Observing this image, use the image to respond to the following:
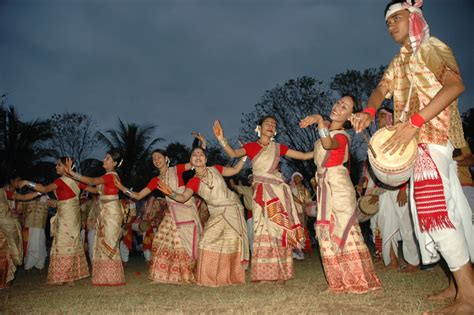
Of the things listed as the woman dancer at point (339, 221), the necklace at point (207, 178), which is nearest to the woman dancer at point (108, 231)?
the necklace at point (207, 178)

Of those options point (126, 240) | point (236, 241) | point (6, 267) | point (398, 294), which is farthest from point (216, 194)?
point (126, 240)

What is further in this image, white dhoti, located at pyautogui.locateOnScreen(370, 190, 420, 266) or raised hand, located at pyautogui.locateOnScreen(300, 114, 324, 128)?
white dhoti, located at pyautogui.locateOnScreen(370, 190, 420, 266)

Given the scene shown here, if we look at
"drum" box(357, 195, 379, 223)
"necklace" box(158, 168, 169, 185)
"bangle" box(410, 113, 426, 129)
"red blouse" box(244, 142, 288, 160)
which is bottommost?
"drum" box(357, 195, 379, 223)

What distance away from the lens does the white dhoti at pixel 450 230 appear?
9.56 feet

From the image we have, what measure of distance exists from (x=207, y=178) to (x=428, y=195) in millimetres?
3457

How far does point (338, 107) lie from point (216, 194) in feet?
7.63

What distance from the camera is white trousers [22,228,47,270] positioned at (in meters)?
9.45

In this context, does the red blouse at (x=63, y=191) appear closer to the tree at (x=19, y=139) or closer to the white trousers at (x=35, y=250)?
the white trousers at (x=35, y=250)

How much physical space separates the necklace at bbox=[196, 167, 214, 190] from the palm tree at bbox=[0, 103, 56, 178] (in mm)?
15538

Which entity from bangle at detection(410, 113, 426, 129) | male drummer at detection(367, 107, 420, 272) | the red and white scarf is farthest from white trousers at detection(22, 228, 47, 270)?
bangle at detection(410, 113, 426, 129)

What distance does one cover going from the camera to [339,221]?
4.30 metres

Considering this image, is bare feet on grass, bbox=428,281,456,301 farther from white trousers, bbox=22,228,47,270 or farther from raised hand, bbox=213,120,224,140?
white trousers, bbox=22,228,47,270

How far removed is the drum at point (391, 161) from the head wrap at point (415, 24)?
757 millimetres

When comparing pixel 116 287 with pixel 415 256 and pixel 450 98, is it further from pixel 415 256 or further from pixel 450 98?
pixel 450 98
